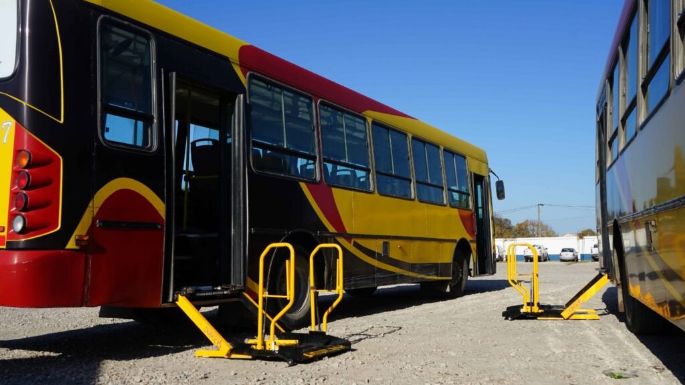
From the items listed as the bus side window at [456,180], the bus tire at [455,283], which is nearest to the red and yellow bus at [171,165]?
the bus tire at [455,283]

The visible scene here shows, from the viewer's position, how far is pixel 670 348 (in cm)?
674

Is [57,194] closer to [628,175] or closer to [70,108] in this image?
[70,108]

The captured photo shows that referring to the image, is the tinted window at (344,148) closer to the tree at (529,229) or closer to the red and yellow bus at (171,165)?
the red and yellow bus at (171,165)

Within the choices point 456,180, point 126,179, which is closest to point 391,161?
point 456,180

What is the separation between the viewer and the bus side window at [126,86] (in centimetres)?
583

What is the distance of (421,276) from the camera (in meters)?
11.4

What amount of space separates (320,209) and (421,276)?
360 centimetres

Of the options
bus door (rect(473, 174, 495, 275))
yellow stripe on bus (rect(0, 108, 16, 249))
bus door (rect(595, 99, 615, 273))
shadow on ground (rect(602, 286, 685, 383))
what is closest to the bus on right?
shadow on ground (rect(602, 286, 685, 383))

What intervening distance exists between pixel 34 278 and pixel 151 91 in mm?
2123

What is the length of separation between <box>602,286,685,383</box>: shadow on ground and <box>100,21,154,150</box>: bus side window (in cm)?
527

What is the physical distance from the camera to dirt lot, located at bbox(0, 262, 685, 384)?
5359mm

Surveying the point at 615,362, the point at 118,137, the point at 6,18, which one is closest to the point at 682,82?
the point at 615,362

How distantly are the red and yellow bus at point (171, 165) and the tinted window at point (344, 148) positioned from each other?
0.03 m

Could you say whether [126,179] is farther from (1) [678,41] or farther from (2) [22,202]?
(1) [678,41]
